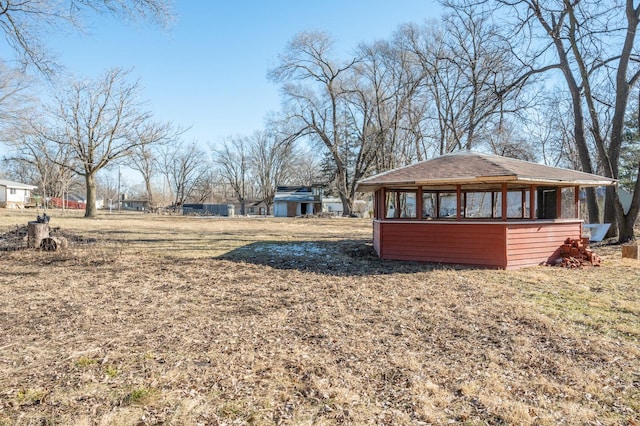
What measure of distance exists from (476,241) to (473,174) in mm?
1528

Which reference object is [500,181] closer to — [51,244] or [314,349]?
[314,349]

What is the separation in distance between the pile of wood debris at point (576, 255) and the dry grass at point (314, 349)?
1.61 m

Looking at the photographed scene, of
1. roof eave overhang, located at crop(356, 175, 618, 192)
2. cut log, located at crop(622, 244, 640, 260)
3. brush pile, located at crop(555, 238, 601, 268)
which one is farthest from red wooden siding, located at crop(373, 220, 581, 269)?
cut log, located at crop(622, 244, 640, 260)

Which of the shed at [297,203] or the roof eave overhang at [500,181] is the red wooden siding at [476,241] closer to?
the roof eave overhang at [500,181]

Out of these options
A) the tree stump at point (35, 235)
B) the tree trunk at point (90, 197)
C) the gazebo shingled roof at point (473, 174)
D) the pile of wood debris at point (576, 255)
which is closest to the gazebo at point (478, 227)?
the gazebo shingled roof at point (473, 174)

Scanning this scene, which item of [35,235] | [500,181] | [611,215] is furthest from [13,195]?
[611,215]

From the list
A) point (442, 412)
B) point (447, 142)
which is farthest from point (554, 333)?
point (447, 142)

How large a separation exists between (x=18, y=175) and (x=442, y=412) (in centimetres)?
7442

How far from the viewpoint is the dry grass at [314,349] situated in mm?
2682

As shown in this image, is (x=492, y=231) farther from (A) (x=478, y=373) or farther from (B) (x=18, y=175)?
(B) (x=18, y=175)

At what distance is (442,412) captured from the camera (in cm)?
266

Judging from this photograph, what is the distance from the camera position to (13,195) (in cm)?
4203

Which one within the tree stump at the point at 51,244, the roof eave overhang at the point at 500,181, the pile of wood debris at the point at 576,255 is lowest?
the pile of wood debris at the point at 576,255

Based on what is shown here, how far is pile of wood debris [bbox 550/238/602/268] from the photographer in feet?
29.4
